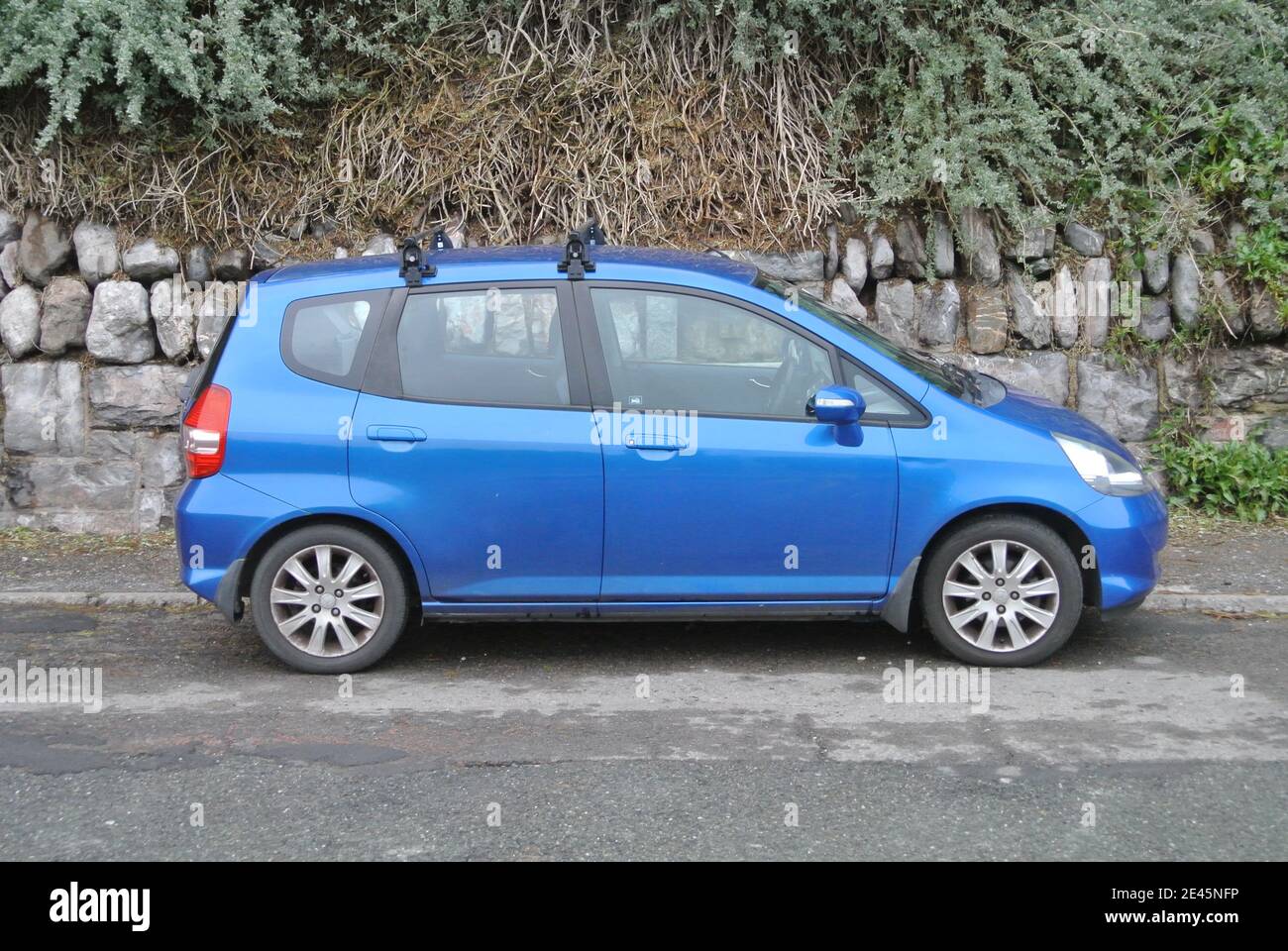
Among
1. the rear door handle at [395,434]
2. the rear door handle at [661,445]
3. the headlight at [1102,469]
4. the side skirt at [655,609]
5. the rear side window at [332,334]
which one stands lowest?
the side skirt at [655,609]

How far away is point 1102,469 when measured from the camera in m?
5.89

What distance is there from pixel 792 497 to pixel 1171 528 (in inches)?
155

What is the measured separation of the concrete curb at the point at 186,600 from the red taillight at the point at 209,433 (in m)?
1.52

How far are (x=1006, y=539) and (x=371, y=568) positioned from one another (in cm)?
280

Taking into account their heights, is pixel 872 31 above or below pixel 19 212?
above

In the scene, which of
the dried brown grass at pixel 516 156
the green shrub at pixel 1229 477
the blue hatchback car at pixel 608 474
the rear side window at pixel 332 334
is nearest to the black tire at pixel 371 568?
the blue hatchback car at pixel 608 474

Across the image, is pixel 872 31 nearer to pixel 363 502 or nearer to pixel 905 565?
pixel 905 565

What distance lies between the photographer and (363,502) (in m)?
5.74

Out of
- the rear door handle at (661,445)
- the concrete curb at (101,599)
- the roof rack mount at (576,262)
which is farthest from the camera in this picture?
the concrete curb at (101,599)

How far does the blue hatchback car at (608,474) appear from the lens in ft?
18.8

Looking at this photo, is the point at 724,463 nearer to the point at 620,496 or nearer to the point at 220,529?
the point at 620,496

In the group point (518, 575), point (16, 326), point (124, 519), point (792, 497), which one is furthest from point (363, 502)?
point (16, 326)

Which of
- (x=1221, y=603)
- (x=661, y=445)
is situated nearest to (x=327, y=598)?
(x=661, y=445)

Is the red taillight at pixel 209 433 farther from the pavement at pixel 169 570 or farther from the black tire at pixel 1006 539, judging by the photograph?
the black tire at pixel 1006 539
